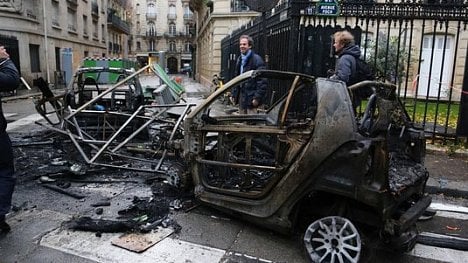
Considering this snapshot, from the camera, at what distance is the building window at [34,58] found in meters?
23.0

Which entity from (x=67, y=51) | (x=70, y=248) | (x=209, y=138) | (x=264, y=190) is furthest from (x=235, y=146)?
(x=67, y=51)

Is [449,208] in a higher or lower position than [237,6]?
lower

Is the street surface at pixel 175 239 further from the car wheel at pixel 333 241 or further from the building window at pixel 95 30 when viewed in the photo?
the building window at pixel 95 30

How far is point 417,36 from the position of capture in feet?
56.5

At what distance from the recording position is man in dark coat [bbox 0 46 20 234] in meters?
3.74

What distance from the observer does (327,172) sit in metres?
3.32

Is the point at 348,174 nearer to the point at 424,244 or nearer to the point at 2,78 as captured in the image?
the point at 424,244

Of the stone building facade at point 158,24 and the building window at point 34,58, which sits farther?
the stone building facade at point 158,24

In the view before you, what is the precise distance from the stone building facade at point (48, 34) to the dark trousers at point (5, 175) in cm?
1806

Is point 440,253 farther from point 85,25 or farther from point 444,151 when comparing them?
point 85,25

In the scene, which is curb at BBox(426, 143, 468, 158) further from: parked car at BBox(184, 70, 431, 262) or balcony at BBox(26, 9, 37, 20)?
balcony at BBox(26, 9, 37, 20)

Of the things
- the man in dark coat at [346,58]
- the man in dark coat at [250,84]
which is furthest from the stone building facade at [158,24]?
the man in dark coat at [346,58]

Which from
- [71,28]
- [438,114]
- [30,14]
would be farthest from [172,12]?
[438,114]

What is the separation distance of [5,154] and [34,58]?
22.3 meters
